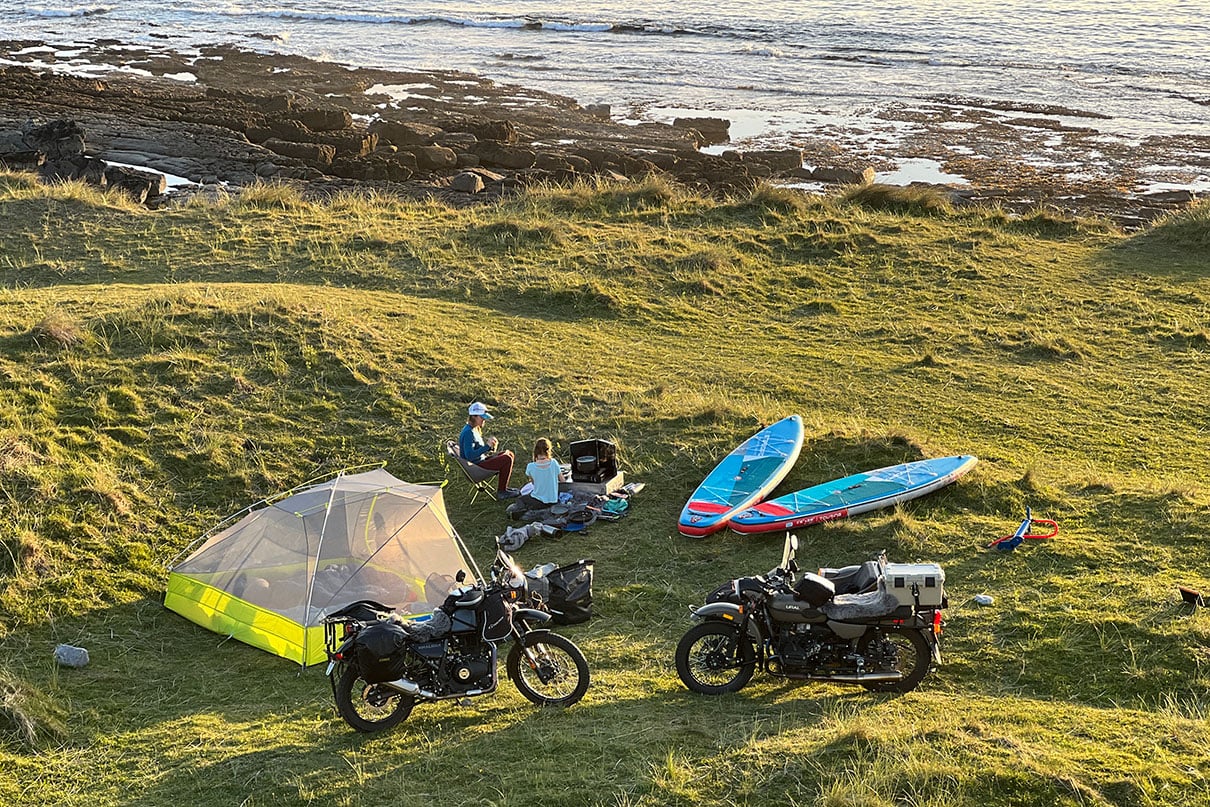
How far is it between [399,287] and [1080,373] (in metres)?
12.2

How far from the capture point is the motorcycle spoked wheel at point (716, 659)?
8.79 meters

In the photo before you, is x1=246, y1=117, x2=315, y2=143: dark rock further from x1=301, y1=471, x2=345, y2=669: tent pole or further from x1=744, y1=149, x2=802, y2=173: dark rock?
x1=301, y1=471, x2=345, y2=669: tent pole

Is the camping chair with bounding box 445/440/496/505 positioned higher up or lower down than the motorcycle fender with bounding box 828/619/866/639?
lower down

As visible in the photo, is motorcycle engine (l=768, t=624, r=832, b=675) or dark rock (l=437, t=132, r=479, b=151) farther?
dark rock (l=437, t=132, r=479, b=151)

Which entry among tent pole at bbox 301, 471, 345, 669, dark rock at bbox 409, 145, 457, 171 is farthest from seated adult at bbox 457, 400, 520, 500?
dark rock at bbox 409, 145, 457, 171

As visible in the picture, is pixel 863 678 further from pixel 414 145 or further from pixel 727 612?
pixel 414 145

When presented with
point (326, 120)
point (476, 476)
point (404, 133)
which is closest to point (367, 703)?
point (476, 476)

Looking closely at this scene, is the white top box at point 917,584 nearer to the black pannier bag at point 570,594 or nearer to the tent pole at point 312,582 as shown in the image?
the black pannier bag at point 570,594

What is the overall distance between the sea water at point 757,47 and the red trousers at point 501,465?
3117cm

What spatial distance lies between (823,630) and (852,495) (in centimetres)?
449

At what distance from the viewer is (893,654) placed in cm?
866

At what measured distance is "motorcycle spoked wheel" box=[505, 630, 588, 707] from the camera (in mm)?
8609

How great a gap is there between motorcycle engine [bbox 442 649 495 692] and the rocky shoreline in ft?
79.4

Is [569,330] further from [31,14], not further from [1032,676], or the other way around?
[31,14]
